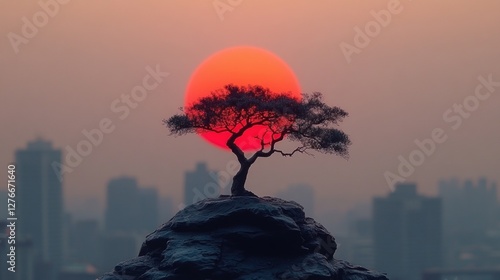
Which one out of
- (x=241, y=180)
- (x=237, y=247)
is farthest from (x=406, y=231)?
(x=237, y=247)

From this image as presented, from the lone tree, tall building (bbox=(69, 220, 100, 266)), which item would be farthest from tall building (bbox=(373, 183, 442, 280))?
the lone tree

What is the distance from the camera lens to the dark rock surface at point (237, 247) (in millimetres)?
21750

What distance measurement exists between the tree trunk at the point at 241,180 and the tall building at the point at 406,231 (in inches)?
2549

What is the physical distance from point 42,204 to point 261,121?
49764 millimetres

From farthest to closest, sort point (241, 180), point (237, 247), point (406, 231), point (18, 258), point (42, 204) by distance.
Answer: point (406, 231), point (42, 204), point (18, 258), point (241, 180), point (237, 247)

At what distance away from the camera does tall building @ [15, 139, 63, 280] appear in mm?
66188

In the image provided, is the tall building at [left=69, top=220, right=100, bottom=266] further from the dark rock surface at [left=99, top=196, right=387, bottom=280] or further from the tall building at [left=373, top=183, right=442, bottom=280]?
the dark rock surface at [left=99, top=196, right=387, bottom=280]

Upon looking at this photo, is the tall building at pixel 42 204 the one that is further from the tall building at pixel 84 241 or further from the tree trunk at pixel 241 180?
the tree trunk at pixel 241 180

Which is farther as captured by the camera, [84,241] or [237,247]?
[84,241]

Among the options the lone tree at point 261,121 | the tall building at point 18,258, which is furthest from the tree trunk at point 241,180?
the tall building at point 18,258

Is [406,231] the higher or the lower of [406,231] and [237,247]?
the higher

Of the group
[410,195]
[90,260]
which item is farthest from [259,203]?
[410,195]

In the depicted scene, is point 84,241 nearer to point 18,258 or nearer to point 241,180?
point 18,258

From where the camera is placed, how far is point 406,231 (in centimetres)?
9600
